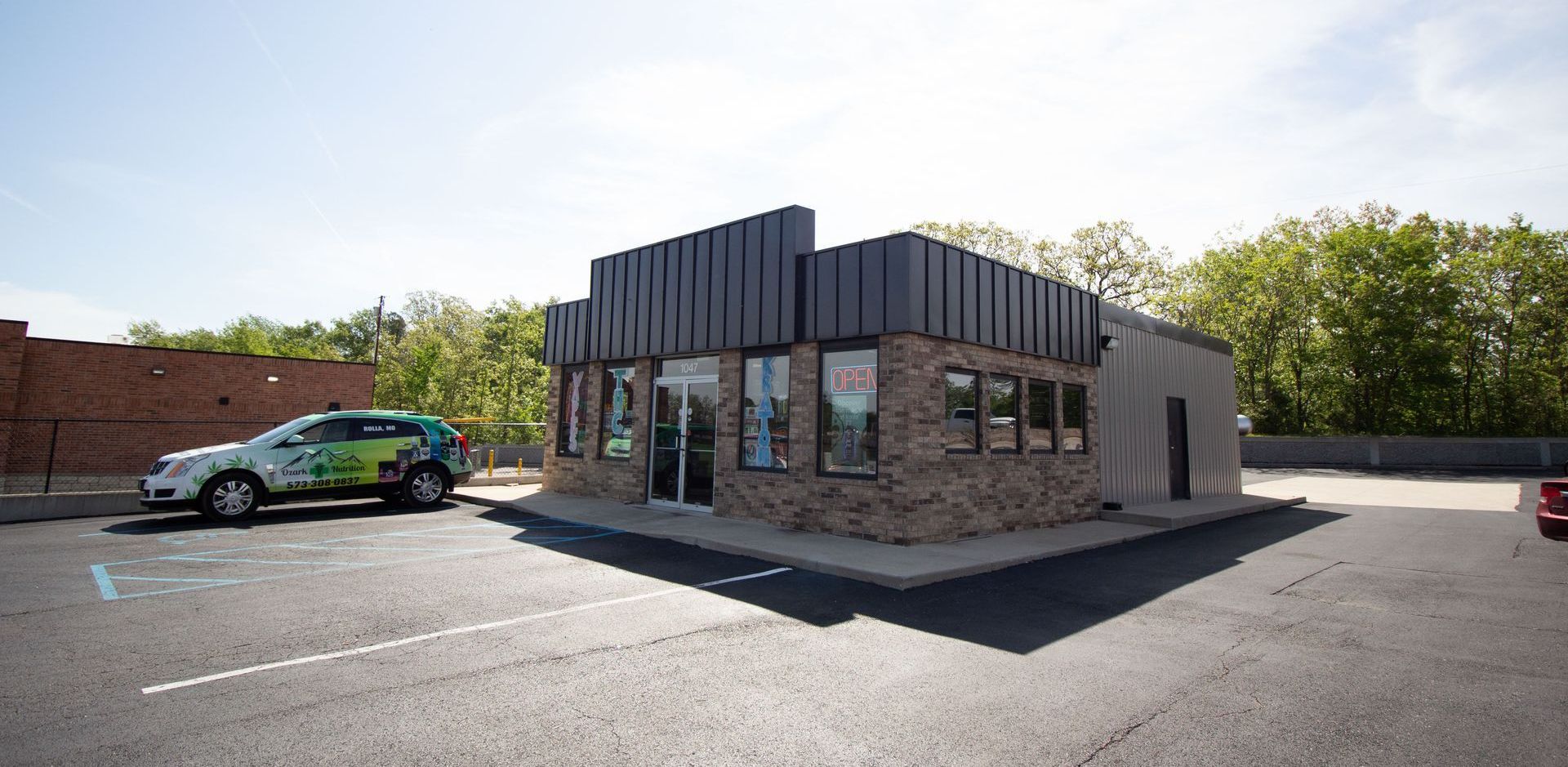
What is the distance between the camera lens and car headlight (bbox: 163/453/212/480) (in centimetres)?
1009

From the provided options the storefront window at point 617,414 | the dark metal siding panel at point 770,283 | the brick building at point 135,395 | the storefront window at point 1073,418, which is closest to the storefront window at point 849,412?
the dark metal siding panel at point 770,283

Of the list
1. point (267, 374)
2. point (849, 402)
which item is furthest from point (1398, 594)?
point (267, 374)

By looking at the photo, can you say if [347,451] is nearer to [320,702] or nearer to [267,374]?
[320,702]

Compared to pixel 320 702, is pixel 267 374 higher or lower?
higher

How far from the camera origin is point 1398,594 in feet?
21.4

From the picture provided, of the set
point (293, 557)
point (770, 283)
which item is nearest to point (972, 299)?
point (770, 283)

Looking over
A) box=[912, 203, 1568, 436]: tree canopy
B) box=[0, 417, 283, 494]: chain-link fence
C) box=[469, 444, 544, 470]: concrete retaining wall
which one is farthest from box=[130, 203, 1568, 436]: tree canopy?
box=[0, 417, 283, 494]: chain-link fence

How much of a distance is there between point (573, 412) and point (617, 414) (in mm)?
1549

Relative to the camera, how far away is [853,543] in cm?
861

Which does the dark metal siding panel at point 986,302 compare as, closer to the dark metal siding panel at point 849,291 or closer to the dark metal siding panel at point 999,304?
the dark metal siding panel at point 999,304

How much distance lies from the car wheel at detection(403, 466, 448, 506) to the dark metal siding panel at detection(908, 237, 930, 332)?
9405 millimetres

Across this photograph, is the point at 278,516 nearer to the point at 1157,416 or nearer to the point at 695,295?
the point at 695,295

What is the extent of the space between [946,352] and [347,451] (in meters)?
10.1

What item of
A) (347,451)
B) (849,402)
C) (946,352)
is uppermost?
(946,352)
